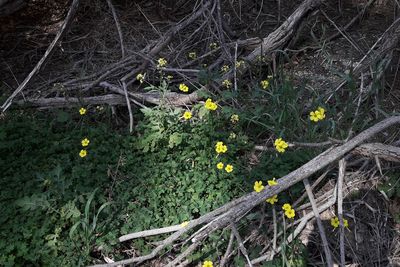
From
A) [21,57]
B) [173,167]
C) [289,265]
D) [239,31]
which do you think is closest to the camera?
[289,265]

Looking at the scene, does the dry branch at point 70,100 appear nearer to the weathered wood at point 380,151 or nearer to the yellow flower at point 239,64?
the yellow flower at point 239,64

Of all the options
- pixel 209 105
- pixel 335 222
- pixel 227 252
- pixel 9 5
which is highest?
pixel 9 5

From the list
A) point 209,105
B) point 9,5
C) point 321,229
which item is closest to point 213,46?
point 209,105

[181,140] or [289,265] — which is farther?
[181,140]

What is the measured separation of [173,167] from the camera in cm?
263

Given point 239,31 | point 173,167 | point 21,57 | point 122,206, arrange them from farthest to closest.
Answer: point 239,31
point 21,57
point 173,167
point 122,206

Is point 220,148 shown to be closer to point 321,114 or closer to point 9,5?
point 321,114

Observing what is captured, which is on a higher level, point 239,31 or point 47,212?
point 239,31

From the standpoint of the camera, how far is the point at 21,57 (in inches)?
149

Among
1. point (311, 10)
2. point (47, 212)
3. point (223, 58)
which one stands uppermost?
point (311, 10)

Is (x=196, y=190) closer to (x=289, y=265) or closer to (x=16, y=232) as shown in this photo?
(x=289, y=265)

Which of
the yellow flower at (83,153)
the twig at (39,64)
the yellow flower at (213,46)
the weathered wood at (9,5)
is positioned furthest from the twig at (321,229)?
the weathered wood at (9,5)

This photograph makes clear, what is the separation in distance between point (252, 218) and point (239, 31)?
2.34m

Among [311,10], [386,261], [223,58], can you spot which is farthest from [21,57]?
[386,261]
